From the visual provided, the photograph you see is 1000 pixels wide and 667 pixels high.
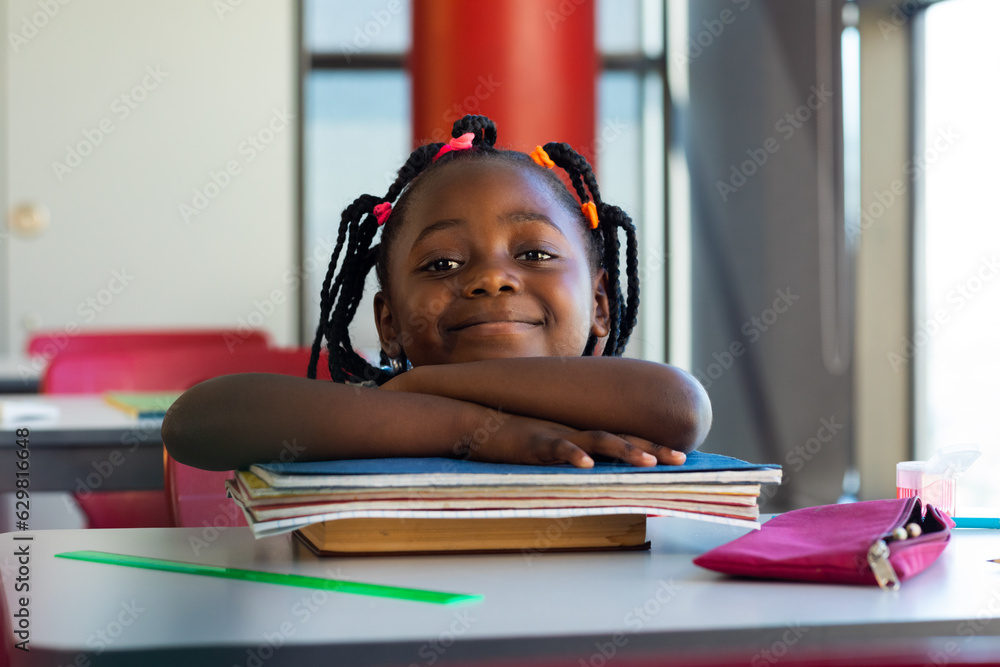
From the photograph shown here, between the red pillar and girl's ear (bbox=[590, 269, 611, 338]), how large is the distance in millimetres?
2524

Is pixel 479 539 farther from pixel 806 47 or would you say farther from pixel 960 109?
pixel 806 47

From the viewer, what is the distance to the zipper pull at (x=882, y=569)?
60cm

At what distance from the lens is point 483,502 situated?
2.24 feet

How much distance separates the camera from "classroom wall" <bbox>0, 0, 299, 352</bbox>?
5.59 metres

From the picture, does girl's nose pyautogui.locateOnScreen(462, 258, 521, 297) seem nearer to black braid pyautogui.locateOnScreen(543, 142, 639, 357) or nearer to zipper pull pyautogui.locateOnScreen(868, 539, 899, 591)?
black braid pyautogui.locateOnScreen(543, 142, 639, 357)

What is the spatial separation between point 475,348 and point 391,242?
0.22m

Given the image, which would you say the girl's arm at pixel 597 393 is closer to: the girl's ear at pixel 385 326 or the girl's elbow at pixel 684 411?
the girl's elbow at pixel 684 411

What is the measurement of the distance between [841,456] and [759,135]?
1272 mm

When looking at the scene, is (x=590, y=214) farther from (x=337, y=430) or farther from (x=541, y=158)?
(x=337, y=430)

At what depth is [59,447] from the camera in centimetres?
158
